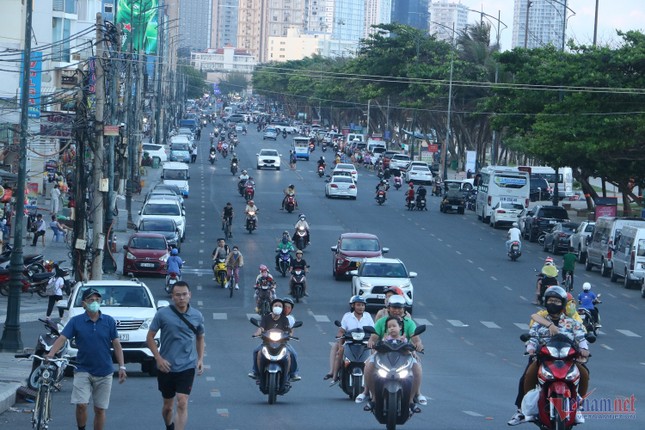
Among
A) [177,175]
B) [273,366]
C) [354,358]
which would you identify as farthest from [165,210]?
[354,358]

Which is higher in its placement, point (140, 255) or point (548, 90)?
point (548, 90)

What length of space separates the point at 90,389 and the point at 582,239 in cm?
3864

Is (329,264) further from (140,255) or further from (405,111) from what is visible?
(405,111)

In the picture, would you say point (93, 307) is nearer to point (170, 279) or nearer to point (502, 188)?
point (170, 279)

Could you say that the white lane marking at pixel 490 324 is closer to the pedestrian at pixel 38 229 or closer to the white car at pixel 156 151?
the pedestrian at pixel 38 229

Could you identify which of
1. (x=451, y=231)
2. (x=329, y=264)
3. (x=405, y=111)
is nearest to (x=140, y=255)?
(x=329, y=264)

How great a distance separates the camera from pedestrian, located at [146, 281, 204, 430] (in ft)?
42.3

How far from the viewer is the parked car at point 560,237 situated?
5272cm

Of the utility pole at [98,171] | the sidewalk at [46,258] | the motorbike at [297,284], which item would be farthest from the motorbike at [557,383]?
the motorbike at [297,284]

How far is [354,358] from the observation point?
17.7 m

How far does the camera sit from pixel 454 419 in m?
16.3

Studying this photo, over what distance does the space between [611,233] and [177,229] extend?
15.3 meters

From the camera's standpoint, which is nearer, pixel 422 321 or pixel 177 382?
pixel 177 382

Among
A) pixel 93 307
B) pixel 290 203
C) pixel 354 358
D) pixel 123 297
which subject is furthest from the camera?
pixel 290 203
